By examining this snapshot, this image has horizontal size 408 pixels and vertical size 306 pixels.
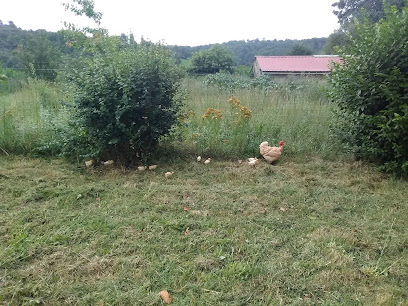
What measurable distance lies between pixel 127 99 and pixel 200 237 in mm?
2302

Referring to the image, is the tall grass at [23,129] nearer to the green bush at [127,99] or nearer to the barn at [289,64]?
the green bush at [127,99]

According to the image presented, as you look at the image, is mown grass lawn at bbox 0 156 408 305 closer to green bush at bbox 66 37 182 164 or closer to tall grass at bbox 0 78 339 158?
green bush at bbox 66 37 182 164

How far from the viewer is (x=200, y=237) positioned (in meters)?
2.49

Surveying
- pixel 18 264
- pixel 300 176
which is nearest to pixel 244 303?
pixel 18 264

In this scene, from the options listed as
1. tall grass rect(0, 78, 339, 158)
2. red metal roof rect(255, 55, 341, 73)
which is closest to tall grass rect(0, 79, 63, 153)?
tall grass rect(0, 78, 339, 158)

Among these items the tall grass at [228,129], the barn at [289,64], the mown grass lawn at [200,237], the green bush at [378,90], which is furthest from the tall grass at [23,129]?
the barn at [289,64]

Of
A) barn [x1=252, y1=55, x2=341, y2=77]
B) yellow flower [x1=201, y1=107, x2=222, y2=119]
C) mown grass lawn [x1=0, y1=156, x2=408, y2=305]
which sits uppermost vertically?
barn [x1=252, y1=55, x2=341, y2=77]

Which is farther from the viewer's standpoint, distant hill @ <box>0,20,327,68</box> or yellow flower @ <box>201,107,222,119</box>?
distant hill @ <box>0,20,327,68</box>

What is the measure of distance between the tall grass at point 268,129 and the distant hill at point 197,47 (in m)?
10.2

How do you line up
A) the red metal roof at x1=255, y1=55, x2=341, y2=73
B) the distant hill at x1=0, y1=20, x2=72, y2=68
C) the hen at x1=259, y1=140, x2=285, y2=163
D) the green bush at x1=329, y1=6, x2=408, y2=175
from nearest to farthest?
the green bush at x1=329, y1=6, x2=408, y2=175 → the hen at x1=259, y1=140, x2=285, y2=163 → the distant hill at x1=0, y1=20, x2=72, y2=68 → the red metal roof at x1=255, y1=55, x2=341, y2=73

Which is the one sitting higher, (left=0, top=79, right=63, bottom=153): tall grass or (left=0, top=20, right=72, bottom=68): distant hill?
(left=0, top=20, right=72, bottom=68): distant hill

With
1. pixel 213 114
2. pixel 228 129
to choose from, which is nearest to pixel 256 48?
pixel 228 129

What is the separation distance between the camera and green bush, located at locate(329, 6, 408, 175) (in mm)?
3865

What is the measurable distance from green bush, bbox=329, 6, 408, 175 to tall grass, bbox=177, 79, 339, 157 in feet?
1.83
